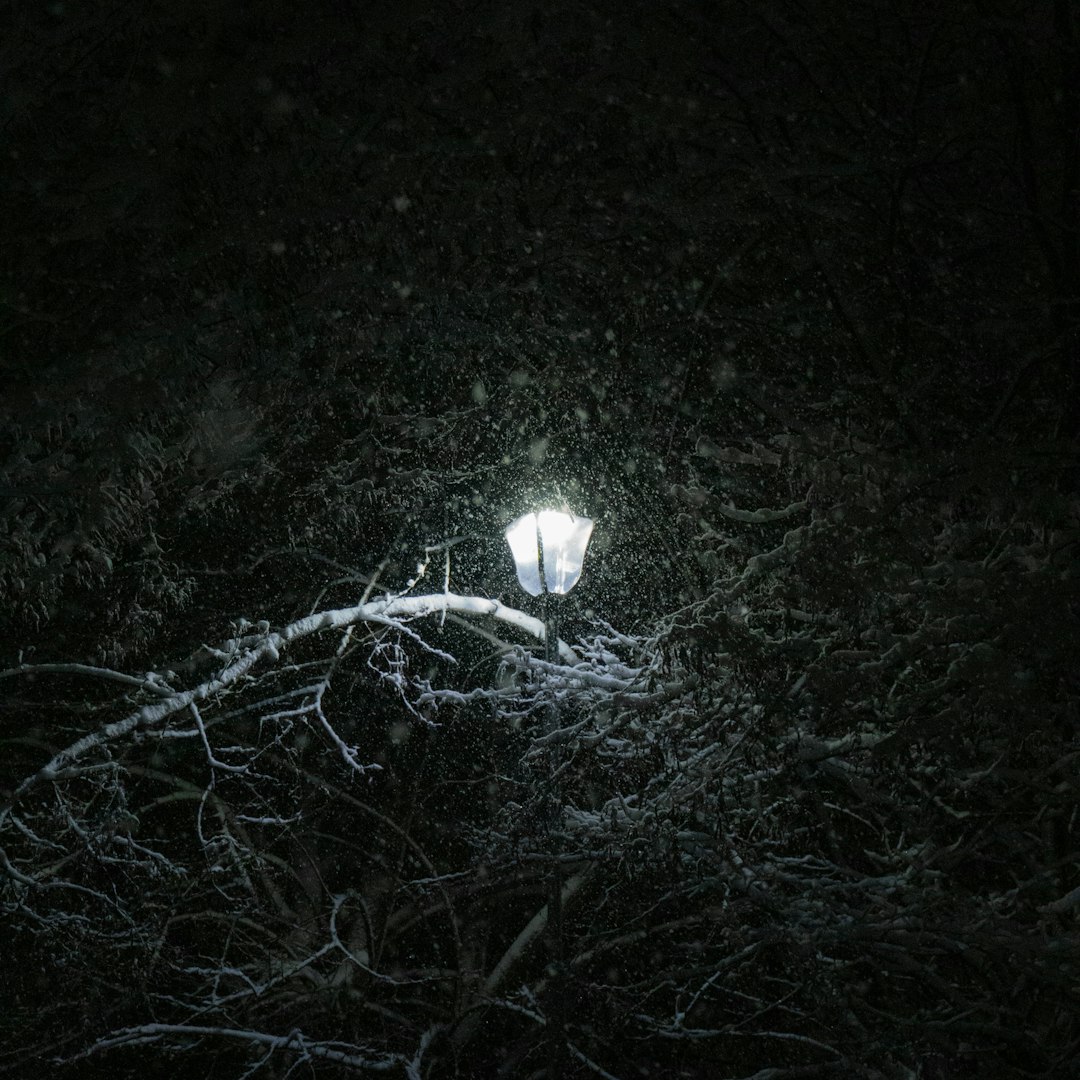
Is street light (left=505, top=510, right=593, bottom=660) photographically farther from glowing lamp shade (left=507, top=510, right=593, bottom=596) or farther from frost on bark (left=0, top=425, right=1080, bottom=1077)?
frost on bark (left=0, top=425, right=1080, bottom=1077)

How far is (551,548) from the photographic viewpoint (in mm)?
5594

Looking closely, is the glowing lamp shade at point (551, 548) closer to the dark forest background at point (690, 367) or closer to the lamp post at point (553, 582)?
the lamp post at point (553, 582)

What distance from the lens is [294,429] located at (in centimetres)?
696

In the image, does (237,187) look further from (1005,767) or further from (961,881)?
(961,881)

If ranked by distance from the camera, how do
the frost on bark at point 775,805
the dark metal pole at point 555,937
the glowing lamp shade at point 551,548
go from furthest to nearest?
the glowing lamp shade at point 551,548
the dark metal pole at point 555,937
the frost on bark at point 775,805

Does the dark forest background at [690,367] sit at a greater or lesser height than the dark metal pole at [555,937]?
greater

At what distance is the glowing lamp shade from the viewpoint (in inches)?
220

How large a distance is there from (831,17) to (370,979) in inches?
382

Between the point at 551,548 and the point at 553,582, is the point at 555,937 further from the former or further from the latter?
the point at 551,548

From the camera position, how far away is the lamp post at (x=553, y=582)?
539cm

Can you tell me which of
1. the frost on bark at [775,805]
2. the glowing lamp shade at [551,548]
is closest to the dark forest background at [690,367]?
the frost on bark at [775,805]

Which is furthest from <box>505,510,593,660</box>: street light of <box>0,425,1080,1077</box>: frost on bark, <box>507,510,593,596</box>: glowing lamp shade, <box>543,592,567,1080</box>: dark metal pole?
<box>543,592,567,1080</box>: dark metal pole

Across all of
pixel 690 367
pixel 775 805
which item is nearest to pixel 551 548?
pixel 690 367

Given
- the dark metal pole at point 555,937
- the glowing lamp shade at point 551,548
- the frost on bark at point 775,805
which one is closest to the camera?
the frost on bark at point 775,805
